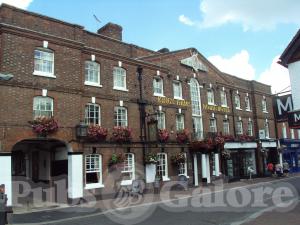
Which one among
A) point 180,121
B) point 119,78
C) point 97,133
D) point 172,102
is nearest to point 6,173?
point 97,133

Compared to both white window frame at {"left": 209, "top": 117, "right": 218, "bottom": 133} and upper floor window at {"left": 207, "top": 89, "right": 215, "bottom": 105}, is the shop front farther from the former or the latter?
upper floor window at {"left": 207, "top": 89, "right": 215, "bottom": 105}

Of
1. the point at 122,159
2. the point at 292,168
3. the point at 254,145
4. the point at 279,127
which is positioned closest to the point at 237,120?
the point at 254,145

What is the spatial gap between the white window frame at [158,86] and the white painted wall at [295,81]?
34.0 feet

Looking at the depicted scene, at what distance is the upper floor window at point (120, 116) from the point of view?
71.2ft

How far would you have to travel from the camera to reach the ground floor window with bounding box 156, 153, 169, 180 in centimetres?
2367

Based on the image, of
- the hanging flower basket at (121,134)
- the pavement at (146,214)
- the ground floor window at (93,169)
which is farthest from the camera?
the hanging flower basket at (121,134)

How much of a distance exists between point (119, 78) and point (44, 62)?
5.17 meters

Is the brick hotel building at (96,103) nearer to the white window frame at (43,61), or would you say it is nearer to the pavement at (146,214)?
the white window frame at (43,61)

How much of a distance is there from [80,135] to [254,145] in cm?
1973

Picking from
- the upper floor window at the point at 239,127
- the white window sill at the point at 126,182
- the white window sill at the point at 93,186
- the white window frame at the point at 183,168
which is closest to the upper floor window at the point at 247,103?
the upper floor window at the point at 239,127

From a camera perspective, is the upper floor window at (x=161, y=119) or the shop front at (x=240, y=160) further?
the shop front at (x=240, y=160)

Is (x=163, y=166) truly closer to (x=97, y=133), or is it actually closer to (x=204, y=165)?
(x=204, y=165)

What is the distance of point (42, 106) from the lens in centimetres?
1812

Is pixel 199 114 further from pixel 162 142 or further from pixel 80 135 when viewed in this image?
pixel 80 135
